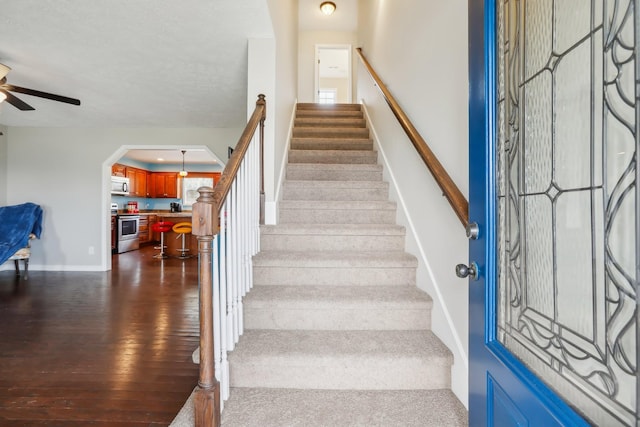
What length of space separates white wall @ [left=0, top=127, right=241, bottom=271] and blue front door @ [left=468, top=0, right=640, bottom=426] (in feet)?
15.2

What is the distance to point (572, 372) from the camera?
0.66m

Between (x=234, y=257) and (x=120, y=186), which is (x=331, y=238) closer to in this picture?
(x=234, y=257)

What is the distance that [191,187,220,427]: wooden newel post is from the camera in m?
1.11

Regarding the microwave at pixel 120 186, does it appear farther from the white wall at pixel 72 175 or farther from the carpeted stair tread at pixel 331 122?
the carpeted stair tread at pixel 331 122

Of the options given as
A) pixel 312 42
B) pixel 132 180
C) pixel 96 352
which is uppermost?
pixel 312 42

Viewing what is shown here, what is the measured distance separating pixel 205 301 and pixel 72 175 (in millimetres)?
5388

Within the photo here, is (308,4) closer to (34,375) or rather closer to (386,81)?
(386,81)

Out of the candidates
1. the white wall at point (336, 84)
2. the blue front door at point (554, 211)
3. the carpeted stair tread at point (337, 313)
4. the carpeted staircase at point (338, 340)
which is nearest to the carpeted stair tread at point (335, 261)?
the carpeted staircase at point (338, 340)

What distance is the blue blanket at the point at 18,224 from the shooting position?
4332mm

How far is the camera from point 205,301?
1126 millimetres

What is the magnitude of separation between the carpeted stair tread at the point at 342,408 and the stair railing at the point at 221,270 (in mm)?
113

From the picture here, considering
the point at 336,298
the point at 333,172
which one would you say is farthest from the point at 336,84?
the point at 336,298

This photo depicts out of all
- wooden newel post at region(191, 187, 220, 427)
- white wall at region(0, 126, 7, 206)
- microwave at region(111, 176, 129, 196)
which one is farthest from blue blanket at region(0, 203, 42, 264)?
wooden newel post at region(191, 187, 220, 427)

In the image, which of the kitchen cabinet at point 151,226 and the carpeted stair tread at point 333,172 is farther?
the kitchen cabinet at point 151,226
